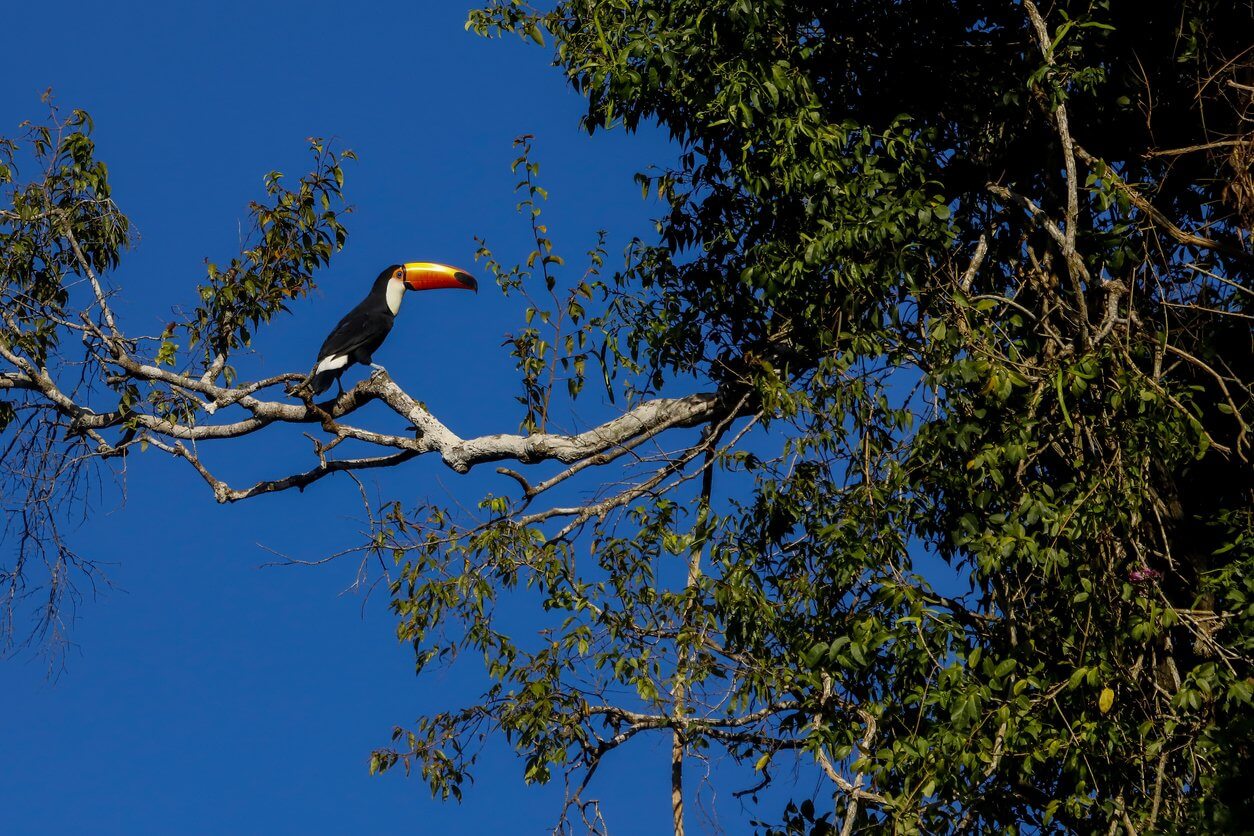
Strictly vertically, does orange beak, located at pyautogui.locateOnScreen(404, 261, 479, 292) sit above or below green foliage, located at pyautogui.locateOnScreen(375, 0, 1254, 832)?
above

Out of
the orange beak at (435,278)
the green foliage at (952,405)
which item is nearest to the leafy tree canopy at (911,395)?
the green foliage at (952,405)

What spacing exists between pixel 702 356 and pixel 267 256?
9.08 ft

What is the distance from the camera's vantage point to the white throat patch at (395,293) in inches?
444

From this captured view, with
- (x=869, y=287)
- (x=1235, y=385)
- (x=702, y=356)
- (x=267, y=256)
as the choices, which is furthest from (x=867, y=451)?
(x=267, y=256)

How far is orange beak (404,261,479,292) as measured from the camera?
12.5 metres

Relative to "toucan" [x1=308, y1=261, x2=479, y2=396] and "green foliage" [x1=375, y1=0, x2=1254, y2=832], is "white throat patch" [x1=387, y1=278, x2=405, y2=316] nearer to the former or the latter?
"toucan" [x1=308, y1=261, x2=479, y2=396]

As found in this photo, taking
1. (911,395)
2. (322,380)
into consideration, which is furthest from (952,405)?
(322,380)

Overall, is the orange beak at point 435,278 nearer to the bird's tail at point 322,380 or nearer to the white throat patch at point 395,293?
the white throat patch at point 395,293

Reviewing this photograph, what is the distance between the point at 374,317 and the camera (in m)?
10.1

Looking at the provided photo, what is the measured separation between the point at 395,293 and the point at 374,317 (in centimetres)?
157

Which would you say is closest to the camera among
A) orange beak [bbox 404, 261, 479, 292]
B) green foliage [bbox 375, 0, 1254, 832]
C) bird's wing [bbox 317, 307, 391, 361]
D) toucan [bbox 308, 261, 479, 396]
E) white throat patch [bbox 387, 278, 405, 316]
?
green foliage [bbox 375, 0, 1254, 832]

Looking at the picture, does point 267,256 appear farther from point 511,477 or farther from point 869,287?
point 869,287

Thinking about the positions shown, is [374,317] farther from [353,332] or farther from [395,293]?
[395,293]

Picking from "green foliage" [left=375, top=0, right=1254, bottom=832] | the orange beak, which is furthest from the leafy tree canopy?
the orange beak
